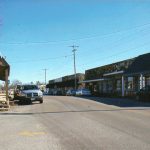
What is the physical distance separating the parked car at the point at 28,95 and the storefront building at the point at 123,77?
14.2 metres

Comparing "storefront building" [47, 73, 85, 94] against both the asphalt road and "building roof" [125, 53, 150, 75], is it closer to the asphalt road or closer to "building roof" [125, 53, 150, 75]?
"building roof" [125, 53, 150, 75]

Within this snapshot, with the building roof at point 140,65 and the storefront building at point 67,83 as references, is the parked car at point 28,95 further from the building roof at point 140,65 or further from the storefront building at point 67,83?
the storefront building at point 67,83

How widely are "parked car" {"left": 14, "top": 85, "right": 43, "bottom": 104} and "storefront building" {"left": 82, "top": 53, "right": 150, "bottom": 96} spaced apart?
559 inches

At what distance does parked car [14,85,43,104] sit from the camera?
127 feet

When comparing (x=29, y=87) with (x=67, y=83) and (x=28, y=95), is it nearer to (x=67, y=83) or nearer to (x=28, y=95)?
(x=28, y=95)

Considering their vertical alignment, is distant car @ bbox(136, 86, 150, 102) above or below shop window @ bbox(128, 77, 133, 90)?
below

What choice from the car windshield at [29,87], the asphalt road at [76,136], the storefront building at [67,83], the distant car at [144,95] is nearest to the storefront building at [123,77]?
the distant car at [144,95]

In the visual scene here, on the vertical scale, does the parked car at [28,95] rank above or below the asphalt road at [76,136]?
above

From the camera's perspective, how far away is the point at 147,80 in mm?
57344

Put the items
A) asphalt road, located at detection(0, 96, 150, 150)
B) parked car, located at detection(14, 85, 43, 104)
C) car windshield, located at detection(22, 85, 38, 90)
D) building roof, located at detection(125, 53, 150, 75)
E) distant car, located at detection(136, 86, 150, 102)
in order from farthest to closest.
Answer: building roof, located at detection(125, 53, 150, 75) < distant car, located at detection(136, 86, 150, 102) < car windshield, located at detection(22, 85, 38, 90) < parked car, located at detection(14, 85, 43, 104) < asphalt road, located at detection(0, 96, 150, 150)

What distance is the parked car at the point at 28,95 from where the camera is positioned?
3862cm

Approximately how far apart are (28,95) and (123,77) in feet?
81.0

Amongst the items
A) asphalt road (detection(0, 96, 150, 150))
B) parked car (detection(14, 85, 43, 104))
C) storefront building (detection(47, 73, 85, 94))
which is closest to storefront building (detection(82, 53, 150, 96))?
storefront building (detection(47, 73, 85, 94))

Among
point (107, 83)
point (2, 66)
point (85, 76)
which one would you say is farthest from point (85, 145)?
point (85, 76)
